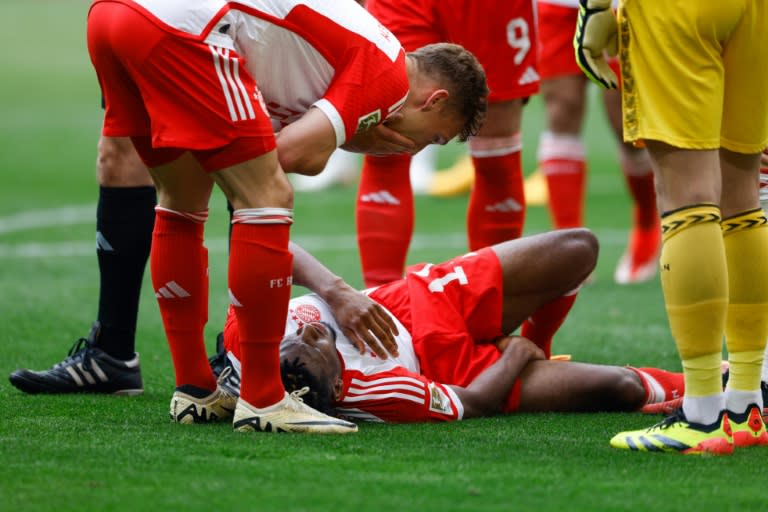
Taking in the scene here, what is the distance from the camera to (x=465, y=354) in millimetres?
4031

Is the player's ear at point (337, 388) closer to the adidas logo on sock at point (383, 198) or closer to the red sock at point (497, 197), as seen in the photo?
the adidas logo on sock at point (383, 198)

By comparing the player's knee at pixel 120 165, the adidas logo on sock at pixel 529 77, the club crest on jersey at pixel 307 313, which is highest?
the adidas logo on sock at pixel 529 77

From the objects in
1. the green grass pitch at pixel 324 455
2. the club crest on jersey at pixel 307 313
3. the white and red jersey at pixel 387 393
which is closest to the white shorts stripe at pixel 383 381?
the white and red jersey at pixel 387 393

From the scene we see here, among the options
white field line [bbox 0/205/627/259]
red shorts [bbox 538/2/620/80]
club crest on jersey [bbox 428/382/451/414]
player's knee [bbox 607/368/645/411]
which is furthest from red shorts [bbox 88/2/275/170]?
white field line [bbox 0/205/627/259]

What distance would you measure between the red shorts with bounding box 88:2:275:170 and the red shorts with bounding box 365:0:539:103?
166 cm

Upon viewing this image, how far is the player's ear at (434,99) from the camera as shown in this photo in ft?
12.1

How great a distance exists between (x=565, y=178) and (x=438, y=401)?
3367 mm

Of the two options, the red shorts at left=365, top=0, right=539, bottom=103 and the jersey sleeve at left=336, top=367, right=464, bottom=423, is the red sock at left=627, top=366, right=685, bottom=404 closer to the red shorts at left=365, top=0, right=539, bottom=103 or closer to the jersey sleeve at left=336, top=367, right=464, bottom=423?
the jersey sleeve at left=336, top=367, right=464, bottom=423

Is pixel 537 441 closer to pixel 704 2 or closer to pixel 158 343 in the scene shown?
pixel 704 2

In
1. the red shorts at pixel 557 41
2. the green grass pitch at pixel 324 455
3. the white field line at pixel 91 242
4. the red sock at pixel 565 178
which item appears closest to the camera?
the green grass pitch at pixel 324 455

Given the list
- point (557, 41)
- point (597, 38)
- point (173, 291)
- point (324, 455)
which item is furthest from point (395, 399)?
point (557, 41)

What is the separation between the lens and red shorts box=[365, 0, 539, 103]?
4.90 m

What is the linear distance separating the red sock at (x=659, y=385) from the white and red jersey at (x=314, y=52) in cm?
122

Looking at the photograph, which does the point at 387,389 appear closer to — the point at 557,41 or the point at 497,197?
the point at 497,197
